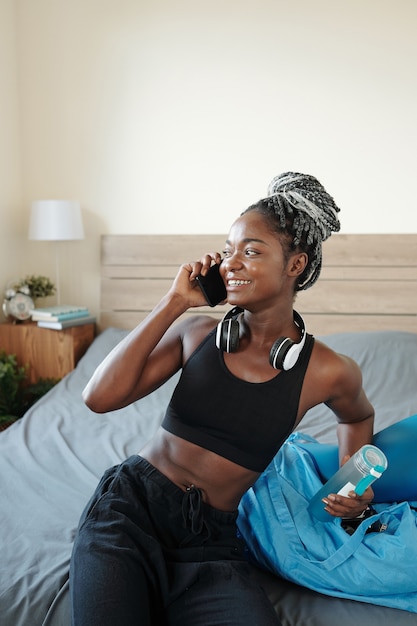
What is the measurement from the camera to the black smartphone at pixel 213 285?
1.30 metres

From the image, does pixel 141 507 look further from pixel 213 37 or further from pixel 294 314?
pixel 213 37

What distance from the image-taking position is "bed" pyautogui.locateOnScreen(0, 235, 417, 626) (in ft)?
4.03

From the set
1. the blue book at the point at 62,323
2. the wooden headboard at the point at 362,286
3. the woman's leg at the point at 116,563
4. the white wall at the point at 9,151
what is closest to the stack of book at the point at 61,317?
the blue book at the point at 62,323

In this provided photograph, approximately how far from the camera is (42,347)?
119 inches

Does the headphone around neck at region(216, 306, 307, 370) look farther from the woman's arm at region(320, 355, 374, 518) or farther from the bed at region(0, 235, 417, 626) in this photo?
the bed at region(0, 235, 417, 626)

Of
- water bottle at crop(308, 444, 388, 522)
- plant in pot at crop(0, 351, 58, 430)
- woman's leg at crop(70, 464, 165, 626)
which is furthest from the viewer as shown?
plant in pot at crop(0, 351, 58, 430)

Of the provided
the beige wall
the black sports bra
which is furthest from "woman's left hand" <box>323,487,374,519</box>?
the beige wall

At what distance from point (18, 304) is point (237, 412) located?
2127 mm

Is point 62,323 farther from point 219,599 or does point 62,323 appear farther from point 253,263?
point 219,599

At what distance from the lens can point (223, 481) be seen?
1.23 metres

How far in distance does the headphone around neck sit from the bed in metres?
0.46

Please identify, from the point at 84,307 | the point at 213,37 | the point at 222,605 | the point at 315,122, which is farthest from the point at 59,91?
the point at 222,605

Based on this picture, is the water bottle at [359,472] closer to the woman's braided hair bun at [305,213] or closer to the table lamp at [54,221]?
the woman's braided hair bun at [305,213]

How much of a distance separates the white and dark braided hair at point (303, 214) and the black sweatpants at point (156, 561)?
20.9 inches
